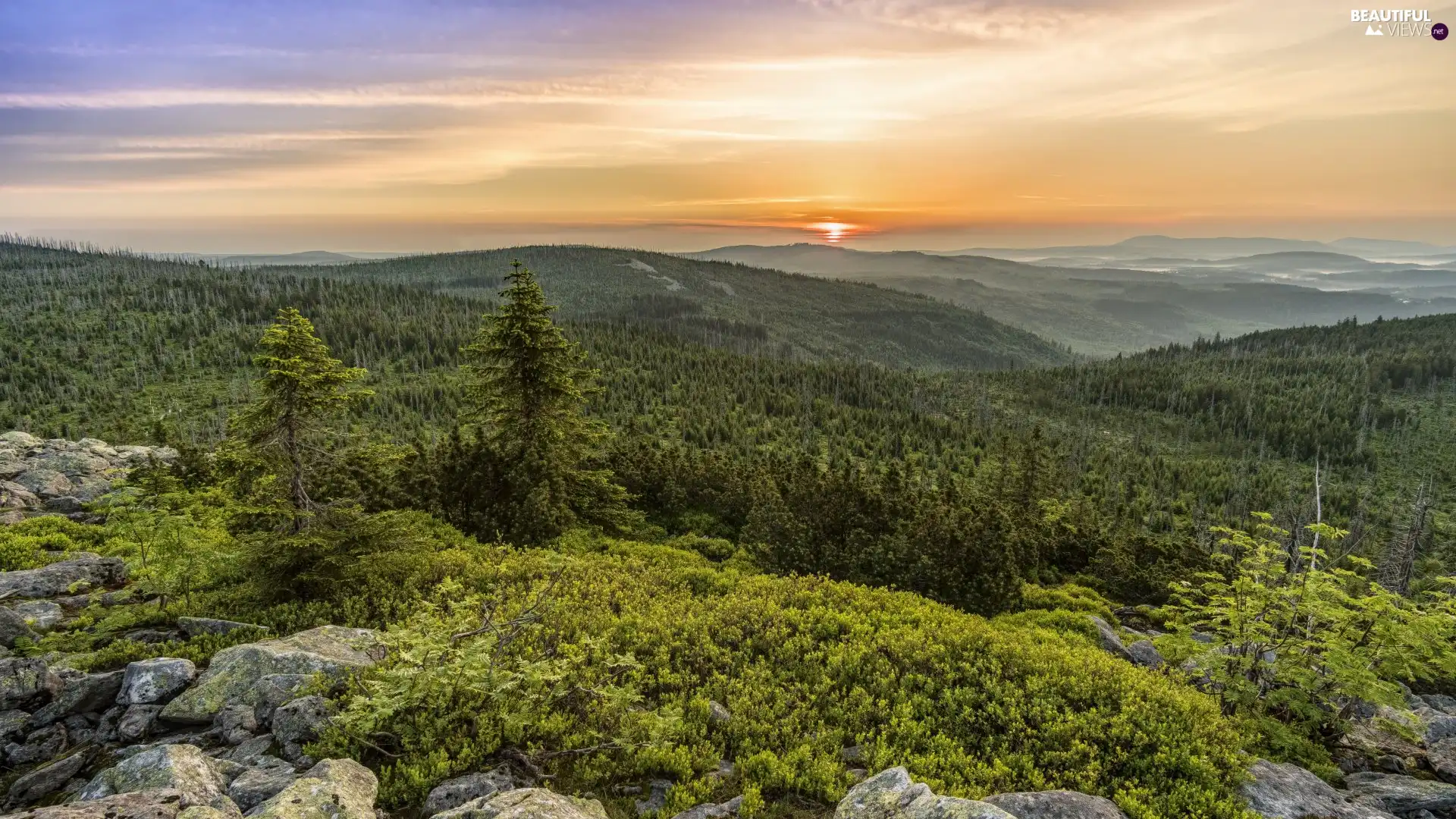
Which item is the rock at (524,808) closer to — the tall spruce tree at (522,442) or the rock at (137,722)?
the rock at (137,722)

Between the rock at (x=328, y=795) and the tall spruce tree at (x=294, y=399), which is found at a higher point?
the tall spruce tree at (x=294, y=399)

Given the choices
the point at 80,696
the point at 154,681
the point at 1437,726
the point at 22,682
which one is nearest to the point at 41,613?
the point at 22,682

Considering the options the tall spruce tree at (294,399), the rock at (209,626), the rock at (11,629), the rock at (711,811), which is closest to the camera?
the rock at (711,811)

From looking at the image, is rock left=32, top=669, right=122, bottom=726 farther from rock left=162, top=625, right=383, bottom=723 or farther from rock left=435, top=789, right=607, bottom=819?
rock left=435, top=789, right=607, bottom=819

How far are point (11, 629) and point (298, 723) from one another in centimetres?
753

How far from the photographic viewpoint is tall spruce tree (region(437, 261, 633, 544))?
2186cm

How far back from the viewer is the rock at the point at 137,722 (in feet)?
28.1

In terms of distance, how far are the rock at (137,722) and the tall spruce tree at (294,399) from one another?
12.6 ft

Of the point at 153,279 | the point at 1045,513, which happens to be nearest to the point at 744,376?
the point at 1045,513

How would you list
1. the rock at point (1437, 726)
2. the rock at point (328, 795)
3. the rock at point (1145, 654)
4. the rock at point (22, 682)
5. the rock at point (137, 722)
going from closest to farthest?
the rock at point (328, 795)
the rock at point (137, 722)
the rock at point (22, 682)
the rock at point (1437, 726)
the rock at point (1145, 654)

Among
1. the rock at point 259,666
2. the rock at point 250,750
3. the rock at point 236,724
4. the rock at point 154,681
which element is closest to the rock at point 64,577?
the rock at point 154,681

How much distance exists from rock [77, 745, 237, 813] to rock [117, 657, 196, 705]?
2.41 metres

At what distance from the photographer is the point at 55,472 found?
2466 centimetres

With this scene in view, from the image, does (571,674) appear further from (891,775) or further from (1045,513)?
(1045,513)
